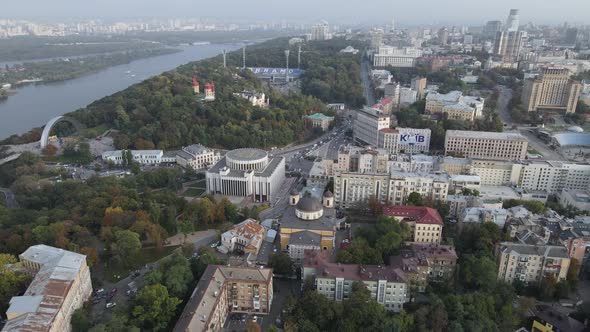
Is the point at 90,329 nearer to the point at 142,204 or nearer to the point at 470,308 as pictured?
the point at 142,204

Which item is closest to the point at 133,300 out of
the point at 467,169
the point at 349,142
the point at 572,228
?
the point at 572,228

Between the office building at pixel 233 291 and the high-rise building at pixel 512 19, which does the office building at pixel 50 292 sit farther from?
the high-rise building at pixel 512 19

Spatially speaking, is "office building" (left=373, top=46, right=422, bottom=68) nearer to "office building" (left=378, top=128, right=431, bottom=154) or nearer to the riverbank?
"office building" (left=378, top=128, right=431, bottom=154)

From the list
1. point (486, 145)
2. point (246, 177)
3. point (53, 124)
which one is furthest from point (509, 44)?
point (53, 124)

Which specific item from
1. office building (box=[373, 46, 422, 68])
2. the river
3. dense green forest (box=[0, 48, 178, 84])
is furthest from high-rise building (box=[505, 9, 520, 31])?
dense green forest (box=[0, 48, 178, 84])

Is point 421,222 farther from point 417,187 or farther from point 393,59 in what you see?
point 393,59

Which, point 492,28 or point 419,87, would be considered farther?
point 492,28
